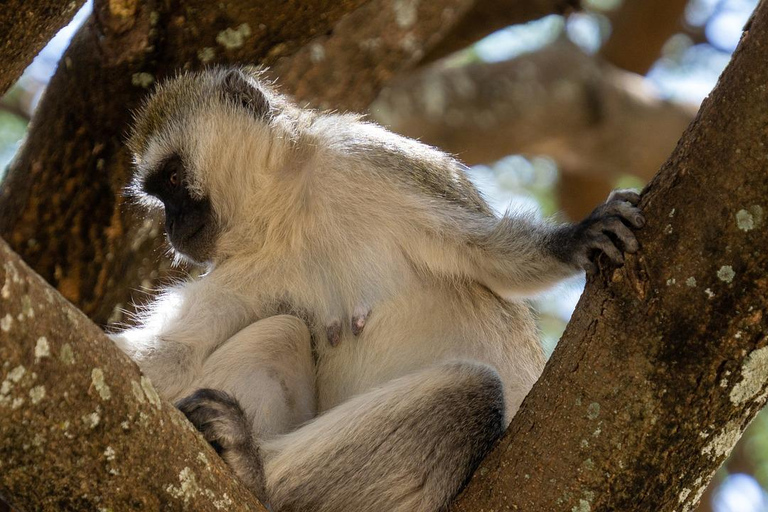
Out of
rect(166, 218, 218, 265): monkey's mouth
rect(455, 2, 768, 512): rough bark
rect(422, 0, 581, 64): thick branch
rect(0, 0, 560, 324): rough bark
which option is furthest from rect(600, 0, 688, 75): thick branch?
rect(455, 2, 768, 512): rough bark

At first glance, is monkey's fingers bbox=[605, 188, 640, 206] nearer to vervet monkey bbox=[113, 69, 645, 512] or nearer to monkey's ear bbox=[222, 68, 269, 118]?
vervet monkey bbox=[113, 69, 645, 512]

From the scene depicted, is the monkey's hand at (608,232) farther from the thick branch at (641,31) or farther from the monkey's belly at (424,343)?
the thick branch at (641,31)

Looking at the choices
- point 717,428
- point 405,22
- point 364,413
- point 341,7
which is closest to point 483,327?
point 364,413

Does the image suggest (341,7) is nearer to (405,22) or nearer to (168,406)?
(405,22)

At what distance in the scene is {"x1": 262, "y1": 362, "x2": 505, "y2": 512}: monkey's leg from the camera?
257 centimetres

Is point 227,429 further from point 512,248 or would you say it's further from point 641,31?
point 641,31

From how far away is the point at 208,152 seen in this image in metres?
3.53

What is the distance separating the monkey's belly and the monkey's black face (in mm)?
592

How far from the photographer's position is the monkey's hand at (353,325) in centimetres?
308

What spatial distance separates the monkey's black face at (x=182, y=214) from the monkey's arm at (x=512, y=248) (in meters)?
0.82

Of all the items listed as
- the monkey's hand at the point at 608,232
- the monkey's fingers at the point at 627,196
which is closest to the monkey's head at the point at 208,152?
the monkey's hand at the point at 608,232

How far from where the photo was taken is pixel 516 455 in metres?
2.34

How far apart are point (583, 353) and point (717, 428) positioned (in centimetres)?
34

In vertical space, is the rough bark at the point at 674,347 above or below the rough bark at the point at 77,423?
above
